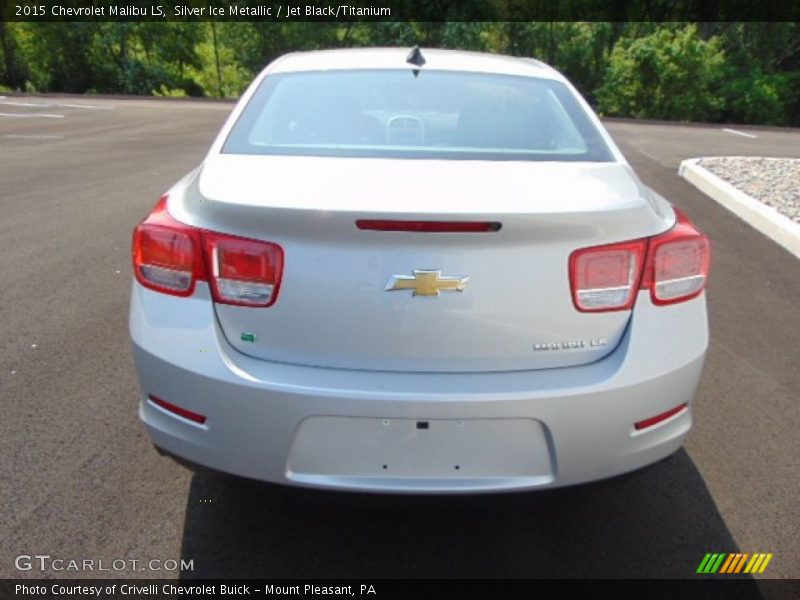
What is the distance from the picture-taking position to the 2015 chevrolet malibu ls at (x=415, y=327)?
75.3 inches

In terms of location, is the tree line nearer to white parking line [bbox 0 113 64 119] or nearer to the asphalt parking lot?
white parking line [bbox 0 113 64 119]

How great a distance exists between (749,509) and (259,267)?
2083 mm

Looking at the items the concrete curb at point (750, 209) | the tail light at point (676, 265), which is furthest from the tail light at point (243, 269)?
the concrete curb at point (750, 209)

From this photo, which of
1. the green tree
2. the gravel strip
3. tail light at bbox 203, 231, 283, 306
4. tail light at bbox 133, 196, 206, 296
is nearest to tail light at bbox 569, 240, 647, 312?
tail light at bbox 203, 231, 283, 306

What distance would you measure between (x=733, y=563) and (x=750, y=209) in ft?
20.0

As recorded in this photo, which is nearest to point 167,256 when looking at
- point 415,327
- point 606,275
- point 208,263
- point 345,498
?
point 208,263

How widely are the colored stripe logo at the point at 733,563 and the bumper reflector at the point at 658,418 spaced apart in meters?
0.60

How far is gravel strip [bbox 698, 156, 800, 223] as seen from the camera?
25.2ft

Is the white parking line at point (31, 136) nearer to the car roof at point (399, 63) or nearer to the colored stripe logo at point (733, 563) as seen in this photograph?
the car roof at point (399, 63)

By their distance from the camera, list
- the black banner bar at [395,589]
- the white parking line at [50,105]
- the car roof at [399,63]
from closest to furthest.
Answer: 1. the black banner bar at [395,589]
2. the car roof at [399,63]
3. the white parking line at [50,105]

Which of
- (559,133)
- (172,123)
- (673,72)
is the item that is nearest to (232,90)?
(172,123)

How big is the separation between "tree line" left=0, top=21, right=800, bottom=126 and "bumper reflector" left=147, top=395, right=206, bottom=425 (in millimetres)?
33139

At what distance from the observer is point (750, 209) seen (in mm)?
7512

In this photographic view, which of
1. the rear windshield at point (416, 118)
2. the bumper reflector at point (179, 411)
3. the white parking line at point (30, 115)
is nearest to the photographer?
the bumper reflector at point (179, 411)
